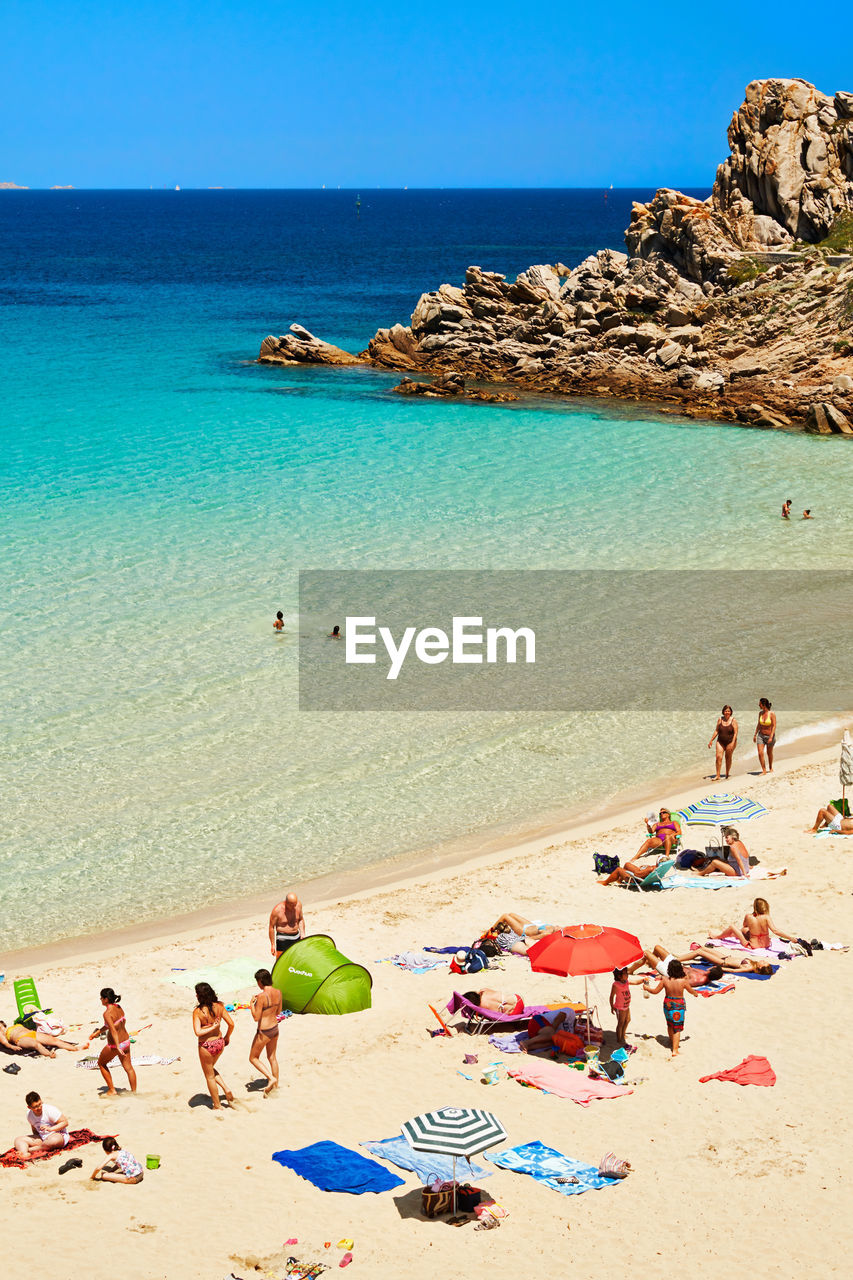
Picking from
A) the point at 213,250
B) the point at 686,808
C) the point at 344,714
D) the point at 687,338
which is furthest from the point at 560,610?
the point at 213,250

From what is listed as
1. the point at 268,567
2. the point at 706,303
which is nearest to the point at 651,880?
the point at 268,567

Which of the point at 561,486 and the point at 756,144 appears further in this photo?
the point at 756,144

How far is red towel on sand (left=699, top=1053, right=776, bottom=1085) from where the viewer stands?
12.1 metres

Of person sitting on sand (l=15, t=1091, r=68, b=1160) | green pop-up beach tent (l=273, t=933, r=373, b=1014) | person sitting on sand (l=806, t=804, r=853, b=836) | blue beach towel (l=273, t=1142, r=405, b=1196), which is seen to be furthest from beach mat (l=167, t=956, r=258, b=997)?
person sitting on sand (l=806, t=804, r=853, b=836)

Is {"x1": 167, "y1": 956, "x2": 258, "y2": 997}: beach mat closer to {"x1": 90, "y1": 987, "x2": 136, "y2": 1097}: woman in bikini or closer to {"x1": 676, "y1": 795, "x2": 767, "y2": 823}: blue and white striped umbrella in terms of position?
{"x1": 90, "y1": 987, "x2": 136, "y2": 1097}: woman in bikini

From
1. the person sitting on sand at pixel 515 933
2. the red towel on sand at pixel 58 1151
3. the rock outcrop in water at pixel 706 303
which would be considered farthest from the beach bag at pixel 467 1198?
the rock outcrop in water at pixel 706 303

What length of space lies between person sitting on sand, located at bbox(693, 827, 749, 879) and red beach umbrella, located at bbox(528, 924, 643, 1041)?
13.6ft

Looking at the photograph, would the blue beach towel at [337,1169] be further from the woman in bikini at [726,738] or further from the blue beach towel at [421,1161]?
the woman in bikini at [726,738]

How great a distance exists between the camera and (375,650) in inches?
1021

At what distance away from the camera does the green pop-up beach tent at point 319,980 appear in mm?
14078

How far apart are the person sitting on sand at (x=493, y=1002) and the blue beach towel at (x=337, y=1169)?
9.06 ft

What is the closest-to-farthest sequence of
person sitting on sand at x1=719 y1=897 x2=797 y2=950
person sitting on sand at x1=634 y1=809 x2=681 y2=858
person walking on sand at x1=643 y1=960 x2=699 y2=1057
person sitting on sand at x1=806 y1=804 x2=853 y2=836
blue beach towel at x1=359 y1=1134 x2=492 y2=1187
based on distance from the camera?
blue beach towel at x1=359 y1=1134 x2=492 y2=1187 < person walking on sand at x1=643 y1=960 x2=699 y2=1057 < person sitting on sand at x1=719 y1=897 x2=797 y2=950 < person sitting on sand at x1=634 y1=809 x2=681 y2=858 < person sitting on sand at x1=806 y1=804 x2=853 y2=836

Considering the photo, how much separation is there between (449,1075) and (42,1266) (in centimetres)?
433

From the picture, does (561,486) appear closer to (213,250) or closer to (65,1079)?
(65,1079)
